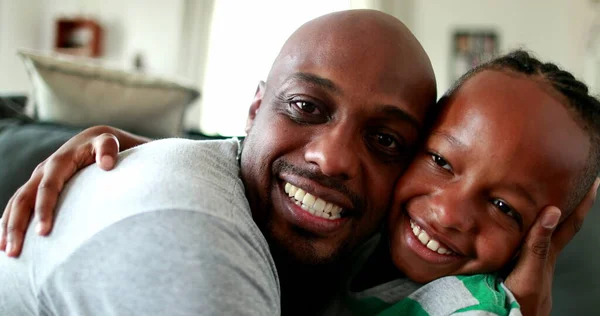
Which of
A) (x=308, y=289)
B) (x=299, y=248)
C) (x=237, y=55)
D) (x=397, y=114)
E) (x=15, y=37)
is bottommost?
(x=15, y=37)

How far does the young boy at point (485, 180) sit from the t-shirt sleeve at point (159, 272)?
422 mm

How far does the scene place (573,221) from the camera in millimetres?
996

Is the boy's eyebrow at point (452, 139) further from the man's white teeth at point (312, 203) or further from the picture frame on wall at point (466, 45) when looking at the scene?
the picture frame on wall at point (466, 45)

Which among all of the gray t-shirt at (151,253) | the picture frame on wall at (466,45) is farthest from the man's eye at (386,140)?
the picture frame on wall at (466,45)

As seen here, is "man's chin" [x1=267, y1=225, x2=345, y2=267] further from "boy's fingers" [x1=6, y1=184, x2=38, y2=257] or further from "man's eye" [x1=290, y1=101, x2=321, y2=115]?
"boy's fingers" [x1=6, y1=184, x2=38, y2=257]

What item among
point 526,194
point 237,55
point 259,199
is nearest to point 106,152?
point 259,199

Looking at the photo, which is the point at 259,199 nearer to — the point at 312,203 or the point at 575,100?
the point at 312,203

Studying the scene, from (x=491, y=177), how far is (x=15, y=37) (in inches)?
214

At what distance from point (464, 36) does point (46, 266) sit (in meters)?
4.25

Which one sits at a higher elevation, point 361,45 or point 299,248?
point 361,45

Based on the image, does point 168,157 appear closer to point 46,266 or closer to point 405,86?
point 46,266

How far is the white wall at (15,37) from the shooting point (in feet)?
15.8

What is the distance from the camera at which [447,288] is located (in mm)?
812

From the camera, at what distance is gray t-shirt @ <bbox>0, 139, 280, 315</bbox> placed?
492 millimetres
